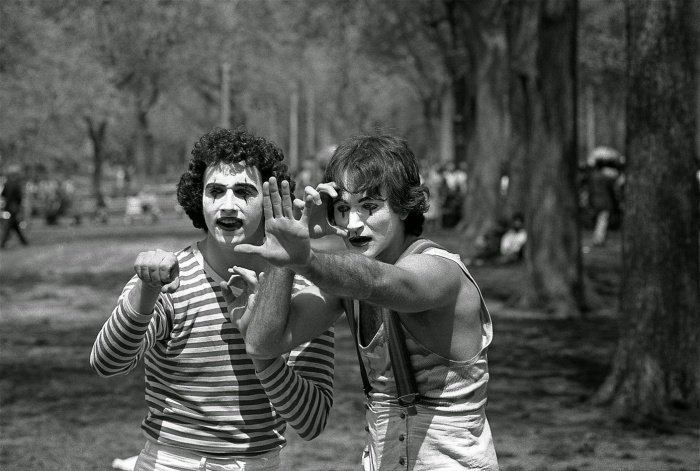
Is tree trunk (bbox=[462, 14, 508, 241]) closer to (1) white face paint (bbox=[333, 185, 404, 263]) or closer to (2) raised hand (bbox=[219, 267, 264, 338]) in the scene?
(2) raised hand (bbox=[219, 267, 264, 338])

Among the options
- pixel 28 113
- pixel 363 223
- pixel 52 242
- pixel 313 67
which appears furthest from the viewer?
pixel 313 67

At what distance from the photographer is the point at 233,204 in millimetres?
3535

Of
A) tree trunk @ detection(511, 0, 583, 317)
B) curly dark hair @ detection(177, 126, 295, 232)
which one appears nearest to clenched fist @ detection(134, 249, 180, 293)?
curly dark hair @ detection(177, 126, 295, 232)

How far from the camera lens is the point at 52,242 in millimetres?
30172

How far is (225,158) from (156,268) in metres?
0.50

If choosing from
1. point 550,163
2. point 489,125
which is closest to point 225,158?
point 550,163

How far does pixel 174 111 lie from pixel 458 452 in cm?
7256

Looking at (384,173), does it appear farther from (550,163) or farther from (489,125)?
(489,125)

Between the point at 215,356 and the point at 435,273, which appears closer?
the point at 435,273

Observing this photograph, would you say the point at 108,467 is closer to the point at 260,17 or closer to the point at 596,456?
the point at 596,456

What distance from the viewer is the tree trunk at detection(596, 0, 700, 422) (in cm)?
837

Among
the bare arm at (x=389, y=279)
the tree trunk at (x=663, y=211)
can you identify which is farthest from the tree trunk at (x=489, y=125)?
the bare arm at (x=389, y=279)

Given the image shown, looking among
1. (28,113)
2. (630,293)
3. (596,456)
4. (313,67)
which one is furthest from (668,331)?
(313,67)

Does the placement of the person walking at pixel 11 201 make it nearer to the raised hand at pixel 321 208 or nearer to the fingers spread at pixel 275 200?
the raised hand at pixel 321 208
